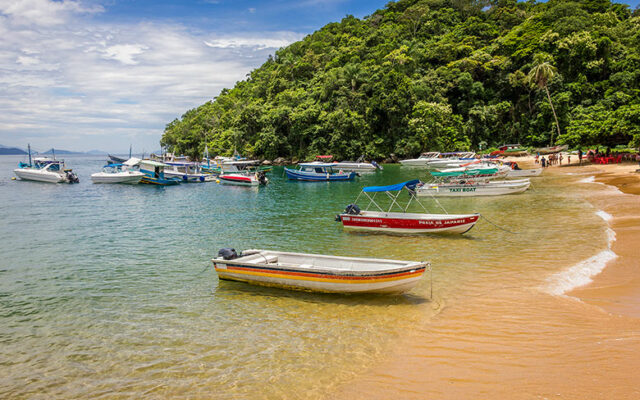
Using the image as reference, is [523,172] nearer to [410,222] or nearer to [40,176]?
[410,222]

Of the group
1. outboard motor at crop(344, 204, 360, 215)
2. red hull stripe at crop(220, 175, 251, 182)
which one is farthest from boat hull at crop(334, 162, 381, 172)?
outboard motor at crop(344, 204, 360, 215)

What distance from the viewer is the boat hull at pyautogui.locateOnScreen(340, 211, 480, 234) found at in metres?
19.6

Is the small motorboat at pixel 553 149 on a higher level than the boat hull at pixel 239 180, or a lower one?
higher

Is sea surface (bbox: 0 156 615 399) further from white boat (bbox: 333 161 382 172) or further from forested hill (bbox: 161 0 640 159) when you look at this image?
forested hill (bbox: 161 0 640 159)

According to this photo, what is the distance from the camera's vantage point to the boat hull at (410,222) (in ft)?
64.2

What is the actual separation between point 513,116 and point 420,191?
58.8m

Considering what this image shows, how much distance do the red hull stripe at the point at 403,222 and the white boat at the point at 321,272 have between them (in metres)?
8.26

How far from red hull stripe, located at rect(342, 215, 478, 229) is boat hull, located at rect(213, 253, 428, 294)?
9190mm

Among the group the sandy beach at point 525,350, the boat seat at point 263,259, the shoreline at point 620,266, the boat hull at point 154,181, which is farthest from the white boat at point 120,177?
the shoreline at point 620,266

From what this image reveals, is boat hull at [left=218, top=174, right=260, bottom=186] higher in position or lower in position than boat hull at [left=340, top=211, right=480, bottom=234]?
higher

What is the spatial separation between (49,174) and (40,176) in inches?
120

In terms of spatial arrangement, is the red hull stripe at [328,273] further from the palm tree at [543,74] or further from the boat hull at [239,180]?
the palm tree at [543,74]

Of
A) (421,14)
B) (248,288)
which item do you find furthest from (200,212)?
(421,14)

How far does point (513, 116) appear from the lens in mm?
80188
